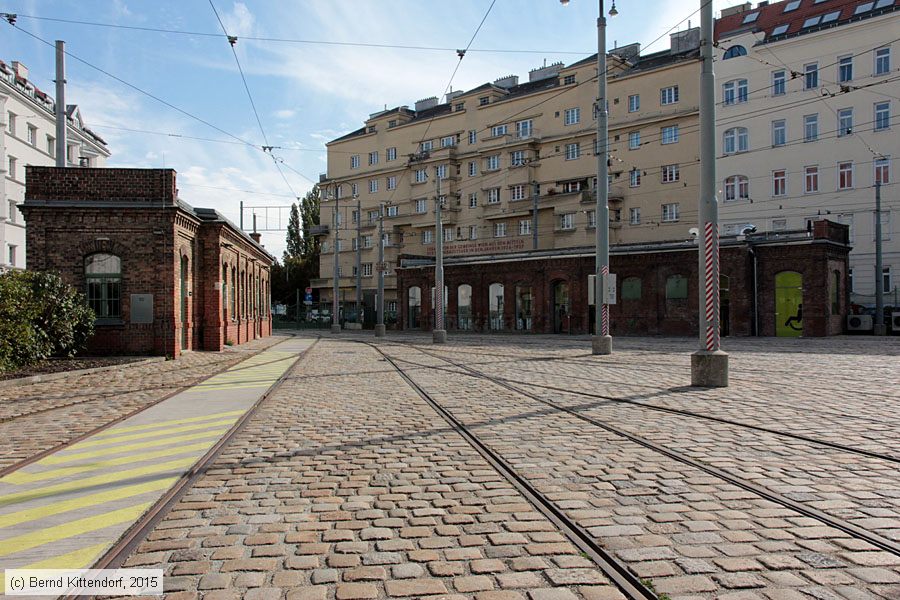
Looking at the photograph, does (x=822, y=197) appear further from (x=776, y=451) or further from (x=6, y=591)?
(x=6, y=591)

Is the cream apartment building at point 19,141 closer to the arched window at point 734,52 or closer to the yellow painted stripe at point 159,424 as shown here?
the yellow painted stripe at point 159,424

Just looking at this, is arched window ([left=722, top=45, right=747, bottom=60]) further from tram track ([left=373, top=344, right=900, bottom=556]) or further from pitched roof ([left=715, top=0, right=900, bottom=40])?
tram track ([left=373, top=344, right=900, bottom=556])

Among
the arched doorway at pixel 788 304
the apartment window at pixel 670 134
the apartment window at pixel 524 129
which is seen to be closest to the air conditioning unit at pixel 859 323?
the arched doorway at pixel 788 304

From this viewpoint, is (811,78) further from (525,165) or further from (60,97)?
(60,97)

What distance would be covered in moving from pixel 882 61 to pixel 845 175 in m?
6.90

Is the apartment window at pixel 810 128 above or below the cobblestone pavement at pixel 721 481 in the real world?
above

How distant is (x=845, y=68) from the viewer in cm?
4447

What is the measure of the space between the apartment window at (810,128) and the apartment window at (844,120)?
1.41m

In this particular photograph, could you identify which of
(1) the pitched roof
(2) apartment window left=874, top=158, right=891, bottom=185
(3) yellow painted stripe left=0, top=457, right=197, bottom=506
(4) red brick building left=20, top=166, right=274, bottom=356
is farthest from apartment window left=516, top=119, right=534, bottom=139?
(3) yellow painted stripe left=0, top=457, right=197, bottom=506

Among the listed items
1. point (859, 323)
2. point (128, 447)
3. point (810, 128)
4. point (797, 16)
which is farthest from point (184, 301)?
Result: point (797, 16)

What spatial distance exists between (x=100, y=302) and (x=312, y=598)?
2096 centimetres

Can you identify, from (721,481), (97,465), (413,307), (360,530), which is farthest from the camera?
(413,307)

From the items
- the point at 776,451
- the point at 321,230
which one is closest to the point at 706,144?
the point at 776,451

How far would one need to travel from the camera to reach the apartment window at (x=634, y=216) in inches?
2142
